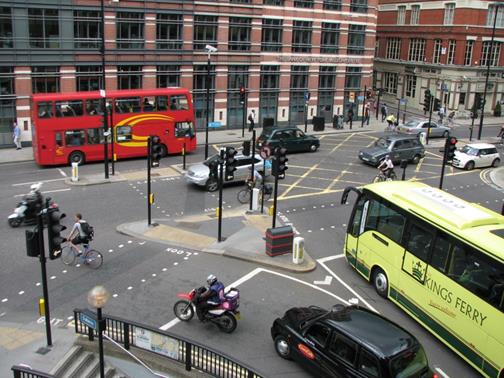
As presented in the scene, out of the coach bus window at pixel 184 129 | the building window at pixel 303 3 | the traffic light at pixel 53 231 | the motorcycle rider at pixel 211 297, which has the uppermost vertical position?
the building window at pixel 303 3

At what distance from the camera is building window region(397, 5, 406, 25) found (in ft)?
206

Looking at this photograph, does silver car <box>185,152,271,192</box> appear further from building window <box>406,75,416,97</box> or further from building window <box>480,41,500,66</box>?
building window <box>406,75,416,97</box>

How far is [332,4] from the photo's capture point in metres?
45.7

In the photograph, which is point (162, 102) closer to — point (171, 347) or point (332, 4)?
point (332, 4)

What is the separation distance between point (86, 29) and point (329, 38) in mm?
20643

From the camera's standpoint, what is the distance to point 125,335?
11445 millimetres

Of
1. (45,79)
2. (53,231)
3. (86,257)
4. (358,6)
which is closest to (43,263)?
(53,231)

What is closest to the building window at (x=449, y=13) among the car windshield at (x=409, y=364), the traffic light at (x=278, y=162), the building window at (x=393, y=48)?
the building window at (x=393, y=48)

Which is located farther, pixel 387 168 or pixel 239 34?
pixel 239 34

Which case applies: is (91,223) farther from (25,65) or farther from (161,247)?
(25,65)

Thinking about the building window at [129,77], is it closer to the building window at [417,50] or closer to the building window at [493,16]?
A: the building window at [417,50]

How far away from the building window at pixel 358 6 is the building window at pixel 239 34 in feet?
34.7

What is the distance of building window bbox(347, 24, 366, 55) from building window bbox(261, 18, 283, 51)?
7339 millimetres

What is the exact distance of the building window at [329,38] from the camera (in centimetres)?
4619
